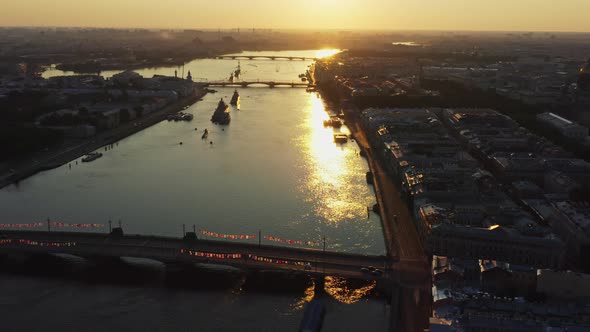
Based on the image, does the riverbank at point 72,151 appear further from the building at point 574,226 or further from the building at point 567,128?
the building at point 567,128

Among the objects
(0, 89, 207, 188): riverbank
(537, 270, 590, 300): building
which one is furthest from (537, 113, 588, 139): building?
(0, 89, 207, 188): riverbank

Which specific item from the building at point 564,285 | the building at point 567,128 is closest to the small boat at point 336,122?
the building at point 567,128

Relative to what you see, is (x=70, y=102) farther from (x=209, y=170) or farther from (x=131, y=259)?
(x=131, y=259)

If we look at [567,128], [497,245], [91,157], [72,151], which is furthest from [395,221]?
[72,151]

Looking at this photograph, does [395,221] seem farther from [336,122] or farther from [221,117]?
[221,117]

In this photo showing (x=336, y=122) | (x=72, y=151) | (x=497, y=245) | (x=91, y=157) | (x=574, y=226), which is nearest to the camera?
(x=497, y=245)

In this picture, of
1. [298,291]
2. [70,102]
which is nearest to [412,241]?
[298,291]

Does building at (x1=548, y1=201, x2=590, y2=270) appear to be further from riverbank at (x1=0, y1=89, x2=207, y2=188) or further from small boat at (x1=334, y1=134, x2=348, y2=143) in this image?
riverbank at (x1=0, y1=89, x2=207, y2=188)
